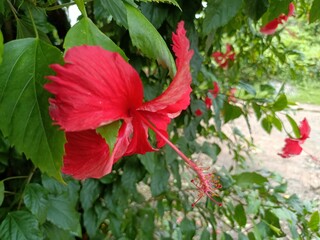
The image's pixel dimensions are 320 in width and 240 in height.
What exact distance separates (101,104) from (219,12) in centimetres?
36

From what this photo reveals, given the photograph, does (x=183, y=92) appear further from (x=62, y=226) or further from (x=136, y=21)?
(x=62, y=226)

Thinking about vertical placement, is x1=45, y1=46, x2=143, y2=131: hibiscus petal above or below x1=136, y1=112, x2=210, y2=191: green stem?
above

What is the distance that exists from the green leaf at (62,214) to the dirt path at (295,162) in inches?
71.4

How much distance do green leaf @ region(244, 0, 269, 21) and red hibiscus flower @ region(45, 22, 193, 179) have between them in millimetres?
337

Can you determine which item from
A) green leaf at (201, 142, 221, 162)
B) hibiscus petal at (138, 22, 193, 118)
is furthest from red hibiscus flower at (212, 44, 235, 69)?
hibiscus petal at (138, 22, 193, 118)

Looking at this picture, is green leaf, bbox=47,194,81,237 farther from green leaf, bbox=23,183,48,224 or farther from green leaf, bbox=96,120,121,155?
green leaf, bbox=96,120,121,155

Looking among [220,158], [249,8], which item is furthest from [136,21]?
[220,158]

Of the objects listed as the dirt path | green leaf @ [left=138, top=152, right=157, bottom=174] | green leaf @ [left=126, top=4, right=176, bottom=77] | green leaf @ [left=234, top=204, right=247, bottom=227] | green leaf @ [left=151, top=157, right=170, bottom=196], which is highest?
green leaf @ [left=126, top=4, right=176, bottom=77]

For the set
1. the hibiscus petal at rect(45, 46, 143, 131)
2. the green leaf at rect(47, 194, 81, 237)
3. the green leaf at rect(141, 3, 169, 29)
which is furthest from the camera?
the green leaf at rect(47, 194, 81, 237)

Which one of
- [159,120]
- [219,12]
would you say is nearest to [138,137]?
[159,120]

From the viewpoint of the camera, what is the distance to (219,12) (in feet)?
1.95

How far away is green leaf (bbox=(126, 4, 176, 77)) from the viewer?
0.37m

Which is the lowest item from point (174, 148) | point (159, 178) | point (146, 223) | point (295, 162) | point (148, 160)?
A: point (295, 162)

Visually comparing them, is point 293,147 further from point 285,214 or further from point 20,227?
point 20,227
